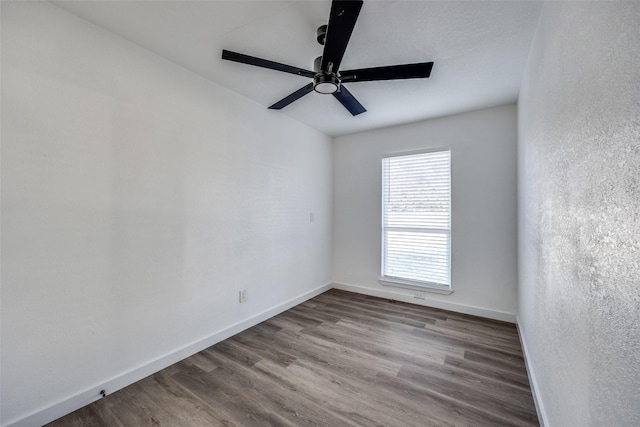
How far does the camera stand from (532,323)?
189 cm

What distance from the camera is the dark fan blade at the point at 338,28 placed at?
1.19 metres

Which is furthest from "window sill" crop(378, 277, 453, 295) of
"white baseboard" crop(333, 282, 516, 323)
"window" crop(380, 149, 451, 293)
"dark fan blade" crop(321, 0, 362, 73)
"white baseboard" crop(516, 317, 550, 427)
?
"dark fan blade" crop(321, 0, 362, 73)

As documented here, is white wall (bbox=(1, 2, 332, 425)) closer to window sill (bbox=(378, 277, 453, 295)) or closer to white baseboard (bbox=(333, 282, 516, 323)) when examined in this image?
white baseboard (bbox=(333, 282, 516, 323))

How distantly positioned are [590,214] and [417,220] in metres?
2.70

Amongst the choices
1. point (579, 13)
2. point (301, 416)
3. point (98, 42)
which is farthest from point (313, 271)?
point (579, 13)

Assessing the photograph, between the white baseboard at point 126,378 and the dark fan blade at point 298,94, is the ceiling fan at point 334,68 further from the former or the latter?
the white baseboard at point 126,378

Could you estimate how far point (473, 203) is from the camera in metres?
3.19

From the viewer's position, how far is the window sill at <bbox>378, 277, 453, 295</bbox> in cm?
336

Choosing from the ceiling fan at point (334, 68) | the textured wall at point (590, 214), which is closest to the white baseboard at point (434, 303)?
the textured wall at point (590, 214)

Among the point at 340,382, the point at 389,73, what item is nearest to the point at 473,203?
the point at 389,73

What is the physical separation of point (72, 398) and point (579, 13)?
3.25 m

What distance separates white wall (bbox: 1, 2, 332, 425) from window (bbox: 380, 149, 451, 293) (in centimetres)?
191

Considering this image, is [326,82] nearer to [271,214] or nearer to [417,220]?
[271,214]

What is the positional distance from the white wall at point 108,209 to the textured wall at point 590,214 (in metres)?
2.45
